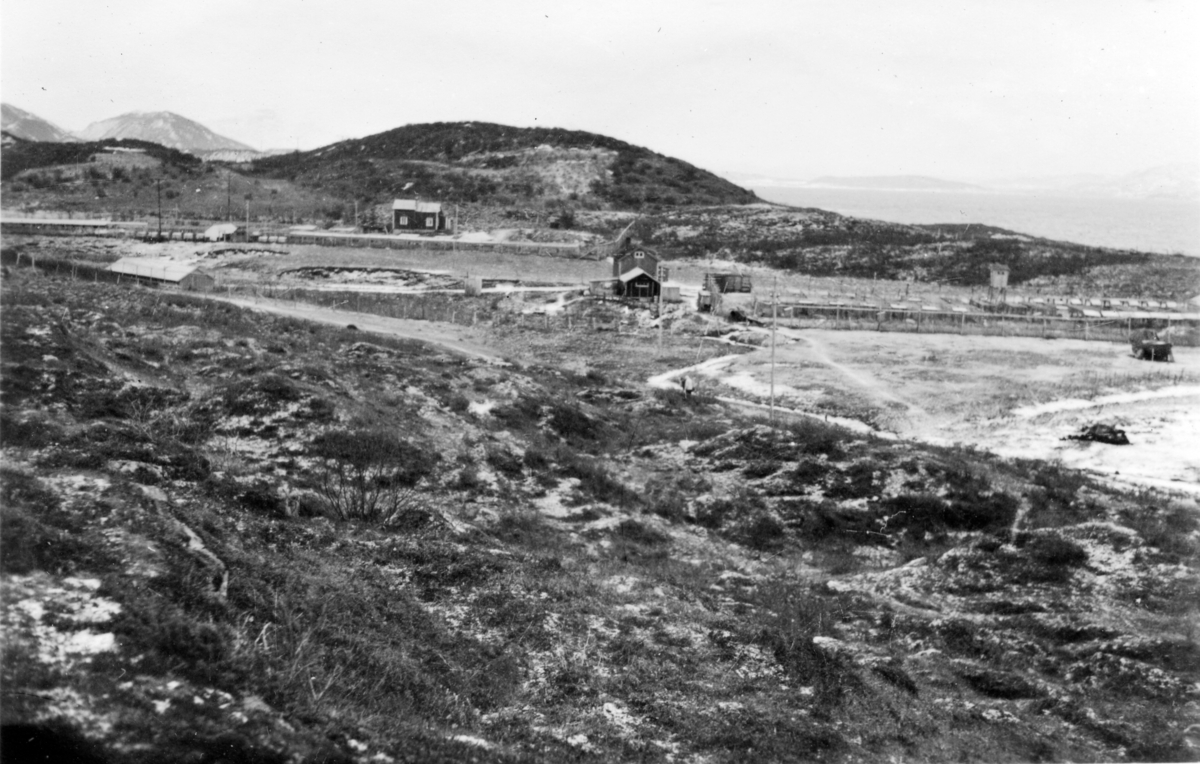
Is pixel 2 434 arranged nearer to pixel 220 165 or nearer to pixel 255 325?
pixel 255 325

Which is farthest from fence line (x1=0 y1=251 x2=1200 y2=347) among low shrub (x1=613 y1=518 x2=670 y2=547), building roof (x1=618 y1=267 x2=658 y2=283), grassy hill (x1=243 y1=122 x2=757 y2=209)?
grassy hill (x1=243 y1=122 x2=757 y2=209)

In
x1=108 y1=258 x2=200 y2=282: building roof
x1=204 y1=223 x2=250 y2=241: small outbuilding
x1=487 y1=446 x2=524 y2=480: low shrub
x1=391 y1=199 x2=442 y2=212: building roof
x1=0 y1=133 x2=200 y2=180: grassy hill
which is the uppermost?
x1=0 y1=133 x2=200 y2=180: grassy hill

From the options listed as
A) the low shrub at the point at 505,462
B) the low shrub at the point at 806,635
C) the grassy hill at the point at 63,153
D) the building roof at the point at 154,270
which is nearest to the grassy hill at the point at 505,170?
the grassy hill at the point at 63,153

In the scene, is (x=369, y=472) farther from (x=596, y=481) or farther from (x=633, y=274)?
(x=633, y=274)

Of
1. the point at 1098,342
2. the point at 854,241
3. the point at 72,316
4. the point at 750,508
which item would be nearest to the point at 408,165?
the point at 854,241

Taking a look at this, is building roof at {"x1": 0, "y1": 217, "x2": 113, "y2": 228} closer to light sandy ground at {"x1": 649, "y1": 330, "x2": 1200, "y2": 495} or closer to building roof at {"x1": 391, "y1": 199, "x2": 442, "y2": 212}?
building roof at {"x1": 391, "y1": 199, "x2": 442, "y2": 212}
